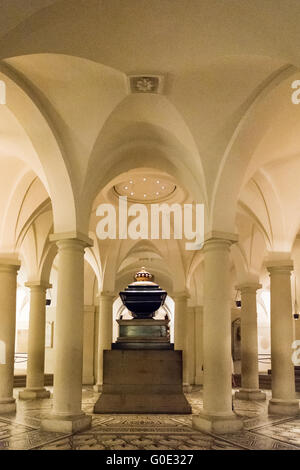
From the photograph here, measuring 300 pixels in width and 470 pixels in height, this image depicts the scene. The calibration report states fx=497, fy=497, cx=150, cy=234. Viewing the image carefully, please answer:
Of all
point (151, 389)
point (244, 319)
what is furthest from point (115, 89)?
point (244, 319)

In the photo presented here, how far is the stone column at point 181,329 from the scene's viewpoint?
17.2 metres

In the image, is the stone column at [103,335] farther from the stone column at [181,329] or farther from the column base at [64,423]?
the column base at [64,423]

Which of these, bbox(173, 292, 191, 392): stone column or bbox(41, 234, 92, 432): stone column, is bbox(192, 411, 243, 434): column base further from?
bbox(173, 292, 191, 392): stone column

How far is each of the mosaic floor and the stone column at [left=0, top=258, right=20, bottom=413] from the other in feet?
2.37

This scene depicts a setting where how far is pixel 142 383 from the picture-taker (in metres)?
10.9

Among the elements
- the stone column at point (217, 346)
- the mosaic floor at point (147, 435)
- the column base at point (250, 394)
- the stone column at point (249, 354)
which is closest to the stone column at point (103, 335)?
the stone column at point (249, 354)

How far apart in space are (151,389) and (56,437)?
3.52 metres

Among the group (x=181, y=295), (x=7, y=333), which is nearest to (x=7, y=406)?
(x=7, y=333)

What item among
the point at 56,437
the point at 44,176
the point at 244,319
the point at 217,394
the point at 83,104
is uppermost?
the point at 83,104

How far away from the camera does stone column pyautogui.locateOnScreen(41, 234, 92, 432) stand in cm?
840

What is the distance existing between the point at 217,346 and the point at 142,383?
2936 mm

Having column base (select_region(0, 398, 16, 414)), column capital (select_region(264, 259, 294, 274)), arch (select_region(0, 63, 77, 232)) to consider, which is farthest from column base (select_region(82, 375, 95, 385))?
arch (select_region(0, 63, 77, 232))

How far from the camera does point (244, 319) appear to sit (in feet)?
51.2
